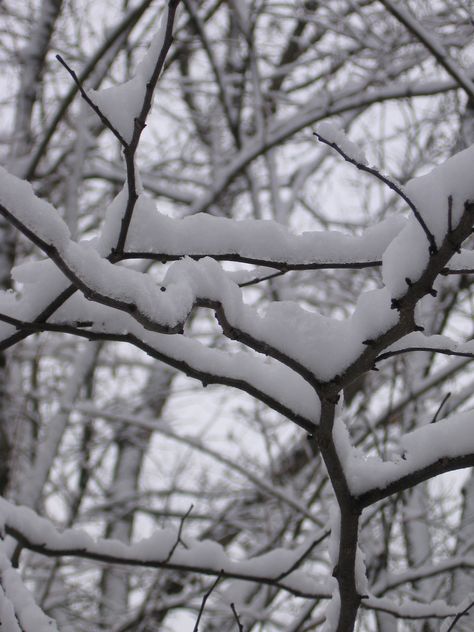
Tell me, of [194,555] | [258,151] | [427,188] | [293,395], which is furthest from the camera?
[258,151]

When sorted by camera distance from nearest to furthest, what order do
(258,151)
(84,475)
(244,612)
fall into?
(244,612) < (258,151) < (84,475)

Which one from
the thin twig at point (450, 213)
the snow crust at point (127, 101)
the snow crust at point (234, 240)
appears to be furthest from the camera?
the snow crust at point (234, 240)

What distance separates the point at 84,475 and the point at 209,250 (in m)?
5.37

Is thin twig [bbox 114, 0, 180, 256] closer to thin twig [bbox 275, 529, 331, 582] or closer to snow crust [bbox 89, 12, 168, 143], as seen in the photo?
snow crust [bbox 89, 12, 168, 143]

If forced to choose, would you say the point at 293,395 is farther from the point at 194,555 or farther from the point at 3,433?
the point at 3,433

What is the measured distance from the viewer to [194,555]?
6.21 feet

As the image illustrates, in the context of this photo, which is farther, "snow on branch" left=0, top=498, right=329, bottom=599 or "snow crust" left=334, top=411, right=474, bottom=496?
"snow on branch" left=0, top=498, right=329, bottom=599

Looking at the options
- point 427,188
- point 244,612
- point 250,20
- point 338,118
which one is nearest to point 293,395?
point 427,188

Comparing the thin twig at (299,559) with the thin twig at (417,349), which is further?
the thin twig at (299,559)

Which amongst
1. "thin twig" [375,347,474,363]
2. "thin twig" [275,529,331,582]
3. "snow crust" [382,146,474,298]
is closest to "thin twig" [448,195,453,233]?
"snow crust" [382,146,474,298]

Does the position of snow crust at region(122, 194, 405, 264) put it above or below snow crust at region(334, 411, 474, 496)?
above

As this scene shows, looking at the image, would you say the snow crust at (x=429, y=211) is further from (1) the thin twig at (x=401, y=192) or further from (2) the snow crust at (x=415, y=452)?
(2) the snow crust at (x=415, y=452)

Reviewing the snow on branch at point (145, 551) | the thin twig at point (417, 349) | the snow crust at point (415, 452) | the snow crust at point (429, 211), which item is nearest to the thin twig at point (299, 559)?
the snow on branch at point (145, 551)

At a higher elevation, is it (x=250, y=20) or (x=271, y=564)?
(x=250, y=20)
